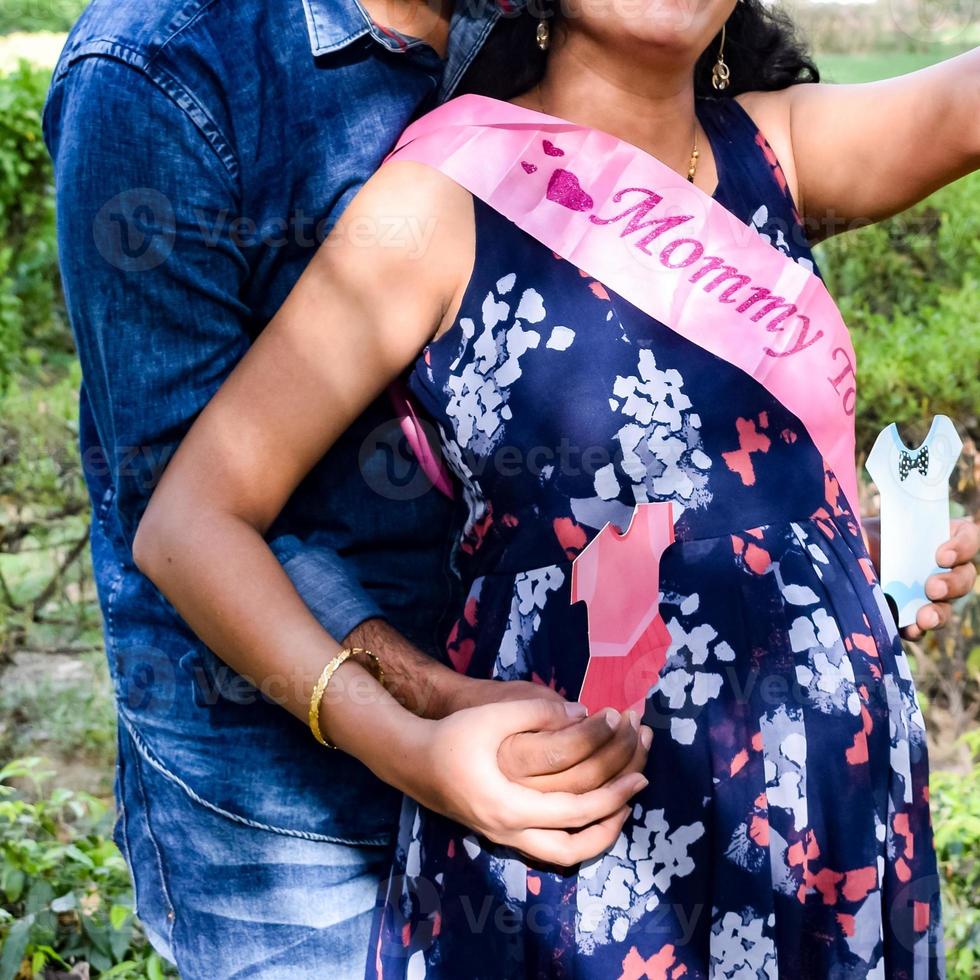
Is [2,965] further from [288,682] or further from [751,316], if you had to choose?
[751,316]

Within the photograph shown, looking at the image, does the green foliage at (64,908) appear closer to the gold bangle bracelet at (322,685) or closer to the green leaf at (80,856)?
the green leaf at (80,856)

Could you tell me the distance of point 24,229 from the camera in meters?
5.59

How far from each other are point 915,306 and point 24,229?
3633mm

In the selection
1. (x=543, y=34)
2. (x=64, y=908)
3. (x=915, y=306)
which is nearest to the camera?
(x=543, y=34)

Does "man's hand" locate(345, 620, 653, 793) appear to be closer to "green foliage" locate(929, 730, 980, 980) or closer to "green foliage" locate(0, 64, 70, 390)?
"green foliage" locate(929, 730, 980, 980)

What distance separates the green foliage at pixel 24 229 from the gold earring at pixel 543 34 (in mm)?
3970

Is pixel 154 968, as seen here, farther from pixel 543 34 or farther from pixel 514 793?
pixel 543 34

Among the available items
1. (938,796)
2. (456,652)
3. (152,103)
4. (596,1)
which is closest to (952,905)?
(938,796)

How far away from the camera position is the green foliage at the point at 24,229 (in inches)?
205

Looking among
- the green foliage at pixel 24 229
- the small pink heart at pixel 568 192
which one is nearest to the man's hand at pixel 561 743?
the small pink heart at pixel 568 192

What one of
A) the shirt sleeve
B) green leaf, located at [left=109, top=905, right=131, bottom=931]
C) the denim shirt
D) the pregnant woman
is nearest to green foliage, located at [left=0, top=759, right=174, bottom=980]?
green leaf, located at [left=109, top=905, right=131, bottom=931]

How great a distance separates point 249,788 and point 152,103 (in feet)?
2.75

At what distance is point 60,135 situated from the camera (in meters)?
1.50

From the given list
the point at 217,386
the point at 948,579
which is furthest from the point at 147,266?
the point at 948,579
